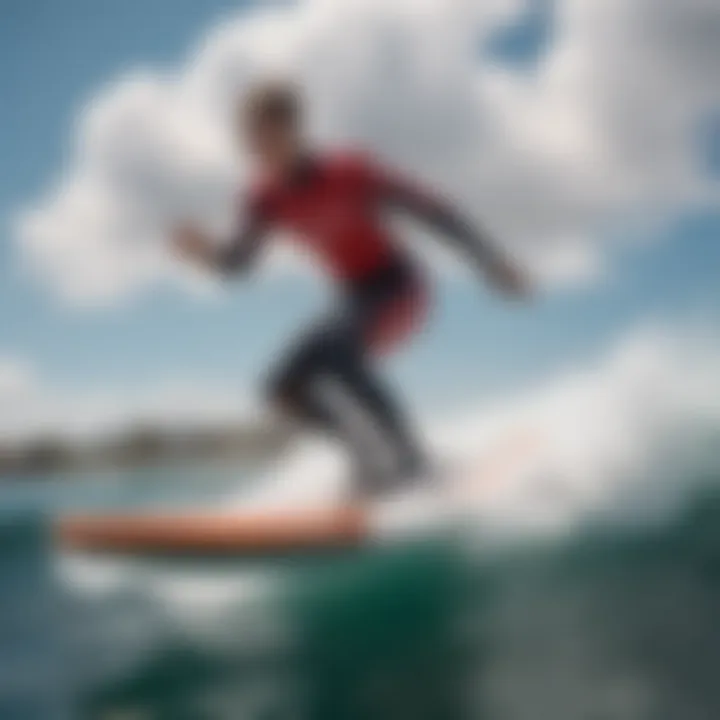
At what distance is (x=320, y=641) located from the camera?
1100mm

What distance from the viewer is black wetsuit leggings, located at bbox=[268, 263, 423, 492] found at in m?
1.12

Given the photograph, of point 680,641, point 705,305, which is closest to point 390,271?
point 705,305

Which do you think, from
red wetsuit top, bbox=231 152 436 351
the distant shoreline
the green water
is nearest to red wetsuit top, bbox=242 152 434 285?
red wetsuit top, bbox=231 152 436 351

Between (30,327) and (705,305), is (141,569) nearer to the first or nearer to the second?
(30,327)

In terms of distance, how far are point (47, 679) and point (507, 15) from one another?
818mm

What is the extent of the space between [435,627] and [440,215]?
0.40m

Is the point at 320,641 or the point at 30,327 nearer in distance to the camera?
the point at 320,641

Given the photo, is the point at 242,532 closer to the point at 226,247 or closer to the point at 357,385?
the point at 357,385

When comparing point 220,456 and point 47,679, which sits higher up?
point 220,456

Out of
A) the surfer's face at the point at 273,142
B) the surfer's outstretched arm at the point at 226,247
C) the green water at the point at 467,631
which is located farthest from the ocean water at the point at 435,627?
the surfer's face at the point at 273,142

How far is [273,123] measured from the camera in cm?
116

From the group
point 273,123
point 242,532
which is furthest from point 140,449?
point 273,123

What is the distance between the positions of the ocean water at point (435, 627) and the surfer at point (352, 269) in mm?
100

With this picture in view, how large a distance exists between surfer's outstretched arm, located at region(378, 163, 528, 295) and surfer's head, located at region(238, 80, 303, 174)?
0.10 m
